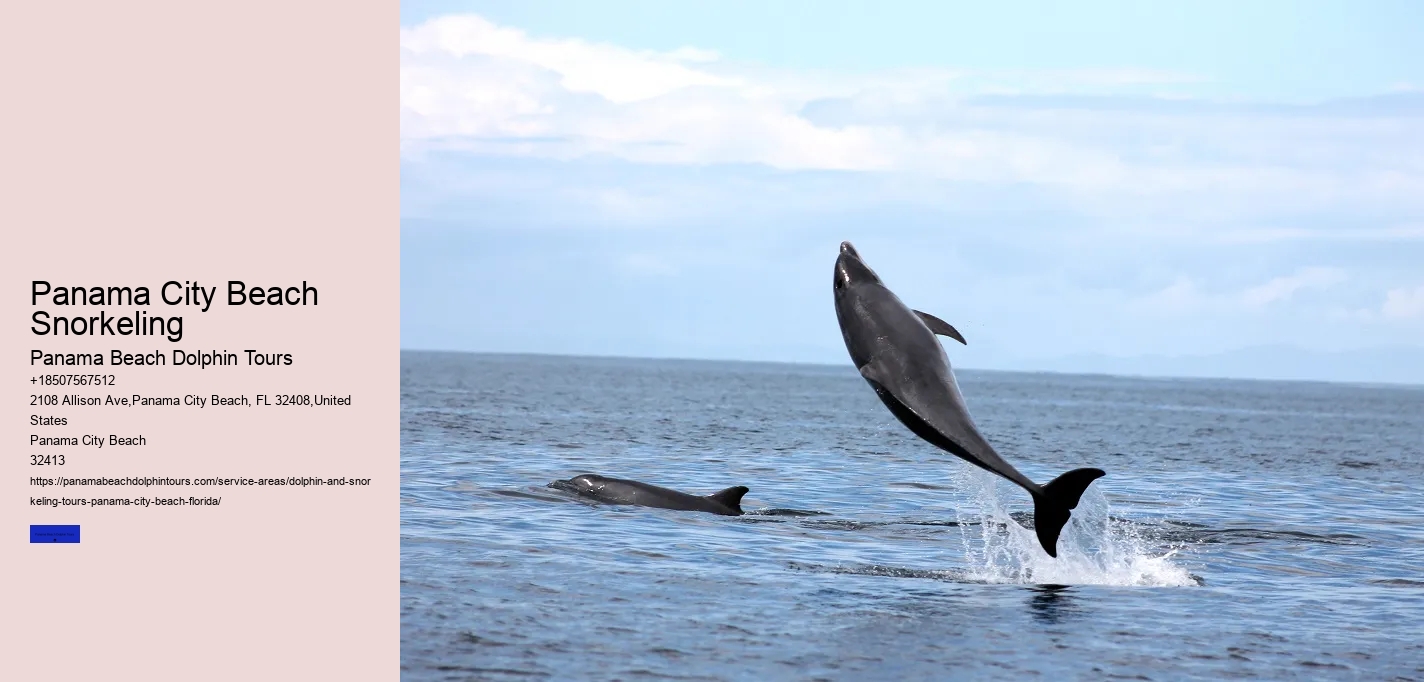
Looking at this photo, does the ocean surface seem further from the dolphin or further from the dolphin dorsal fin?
the dolphin

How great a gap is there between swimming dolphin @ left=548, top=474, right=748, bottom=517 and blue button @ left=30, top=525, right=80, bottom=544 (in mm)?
13326

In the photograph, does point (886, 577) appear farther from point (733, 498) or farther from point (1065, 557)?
point (733, 498)

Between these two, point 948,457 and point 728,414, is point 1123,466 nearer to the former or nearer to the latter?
point 948,457

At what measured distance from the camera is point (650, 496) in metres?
28.4

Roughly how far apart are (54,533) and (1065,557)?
14056 mm

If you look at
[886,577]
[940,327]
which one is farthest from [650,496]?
[940,327]

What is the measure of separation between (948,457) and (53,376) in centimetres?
3699

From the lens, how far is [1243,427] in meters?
94.2

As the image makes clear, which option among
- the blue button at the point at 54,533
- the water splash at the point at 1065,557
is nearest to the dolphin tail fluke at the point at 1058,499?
the water splash at the point at 1065,557

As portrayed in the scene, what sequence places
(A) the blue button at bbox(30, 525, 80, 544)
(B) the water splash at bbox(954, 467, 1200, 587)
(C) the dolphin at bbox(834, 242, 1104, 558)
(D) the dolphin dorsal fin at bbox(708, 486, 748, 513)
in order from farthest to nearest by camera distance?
(D) the dolphin dorsal fin at bbox(708, 486, 748, 513), (B) the water splash at bbox(954, 467, 1200, 587), (A) the blue button at bbox(30, 525, 80, 544), (C) the dolphin at bbox(834, 242, 1104, 558)

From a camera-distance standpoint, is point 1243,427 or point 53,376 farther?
point 1243,427

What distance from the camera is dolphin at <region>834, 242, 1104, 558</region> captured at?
1450 cm

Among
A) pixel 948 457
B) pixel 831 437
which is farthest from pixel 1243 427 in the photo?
pixel 948 457

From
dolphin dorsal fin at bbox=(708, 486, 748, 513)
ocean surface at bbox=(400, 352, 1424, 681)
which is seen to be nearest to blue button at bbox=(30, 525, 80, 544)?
ocean surface at bbox=(400, 352, 1424, 681)
